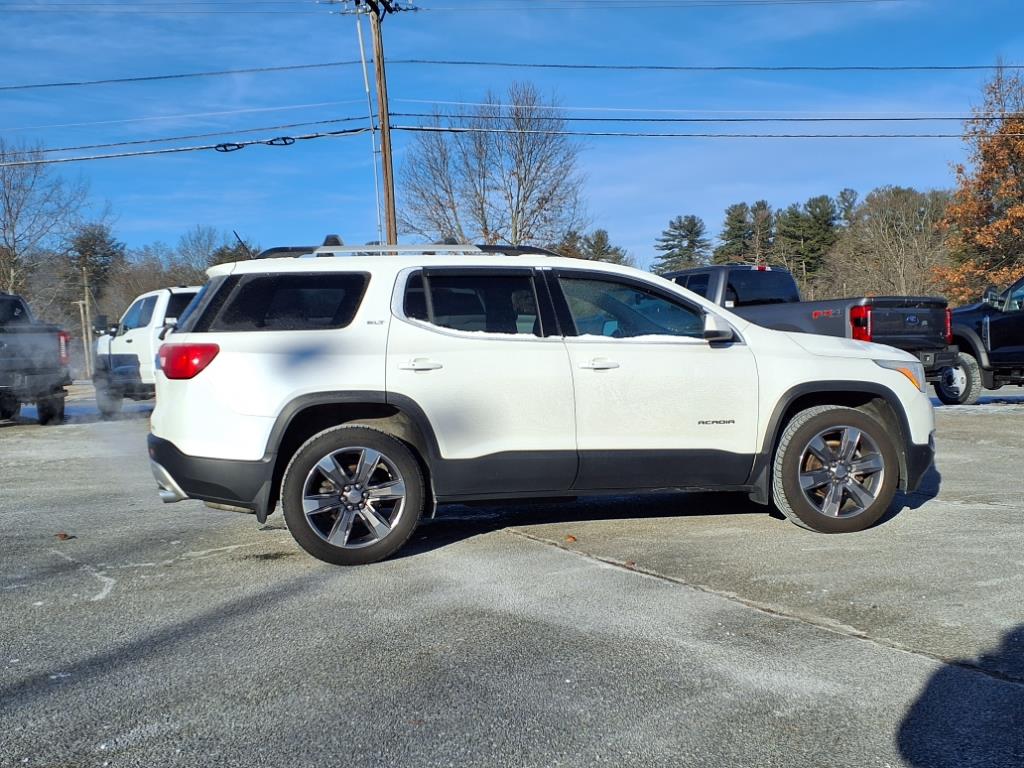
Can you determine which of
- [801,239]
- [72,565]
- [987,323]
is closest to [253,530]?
[72,565]

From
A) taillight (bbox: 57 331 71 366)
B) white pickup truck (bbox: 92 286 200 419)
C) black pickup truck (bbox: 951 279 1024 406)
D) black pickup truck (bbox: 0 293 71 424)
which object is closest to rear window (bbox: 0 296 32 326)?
black pickup truck (bbox: 0 293 71 424)

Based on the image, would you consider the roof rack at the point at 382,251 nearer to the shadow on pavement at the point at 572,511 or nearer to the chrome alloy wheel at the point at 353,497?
the chrome alloy wheel at the point at 353,497

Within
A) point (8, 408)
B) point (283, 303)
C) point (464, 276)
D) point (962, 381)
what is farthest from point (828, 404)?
point (8, 408)

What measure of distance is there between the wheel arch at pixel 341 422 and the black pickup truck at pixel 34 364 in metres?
9.45

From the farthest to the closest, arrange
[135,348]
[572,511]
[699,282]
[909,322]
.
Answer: [135,348] → [699,282] → [909,322] → [572,511]

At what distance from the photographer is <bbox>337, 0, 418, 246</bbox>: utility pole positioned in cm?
2375

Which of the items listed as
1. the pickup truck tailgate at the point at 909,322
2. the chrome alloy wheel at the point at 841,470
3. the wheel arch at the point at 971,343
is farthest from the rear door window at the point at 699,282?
the chrome alloy wheel at the point at 841,470

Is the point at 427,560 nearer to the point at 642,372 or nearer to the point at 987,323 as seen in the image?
the point at 642,372

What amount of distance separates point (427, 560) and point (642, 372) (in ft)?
5.51

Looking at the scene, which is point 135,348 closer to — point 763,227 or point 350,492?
point 350,492

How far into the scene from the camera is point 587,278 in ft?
18.3

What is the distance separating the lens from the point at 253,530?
6117 millimetres

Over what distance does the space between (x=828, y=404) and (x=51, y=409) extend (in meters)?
11.9

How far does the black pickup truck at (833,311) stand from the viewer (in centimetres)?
1072
